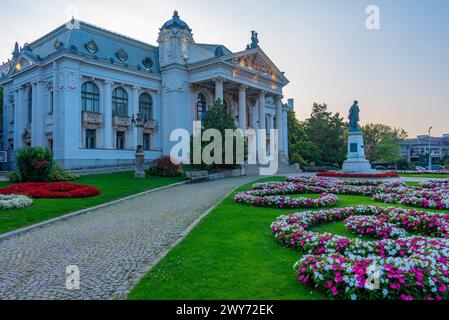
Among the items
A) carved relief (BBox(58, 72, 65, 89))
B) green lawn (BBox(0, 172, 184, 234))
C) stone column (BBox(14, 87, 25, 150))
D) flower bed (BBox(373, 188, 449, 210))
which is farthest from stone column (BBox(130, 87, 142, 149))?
flower bed (BBox(373, 188, 449, 210))

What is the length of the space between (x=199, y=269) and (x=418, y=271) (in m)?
3.49

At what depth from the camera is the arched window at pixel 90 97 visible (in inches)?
1416

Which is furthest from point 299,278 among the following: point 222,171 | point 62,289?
point 222,171

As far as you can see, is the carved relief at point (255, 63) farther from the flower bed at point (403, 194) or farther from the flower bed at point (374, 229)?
the flower bed at point (374, 229)

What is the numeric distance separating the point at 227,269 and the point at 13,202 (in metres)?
11.2

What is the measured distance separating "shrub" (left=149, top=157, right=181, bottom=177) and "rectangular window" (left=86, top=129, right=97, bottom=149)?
1160 cm

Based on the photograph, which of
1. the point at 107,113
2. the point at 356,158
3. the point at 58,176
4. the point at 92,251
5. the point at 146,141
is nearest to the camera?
the point at 92,251

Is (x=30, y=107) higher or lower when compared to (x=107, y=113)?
higher

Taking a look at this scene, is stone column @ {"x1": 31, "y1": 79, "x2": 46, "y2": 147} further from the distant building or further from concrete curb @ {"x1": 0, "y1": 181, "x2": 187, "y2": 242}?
the distant building

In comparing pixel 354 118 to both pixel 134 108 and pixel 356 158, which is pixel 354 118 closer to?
pixel 356 158

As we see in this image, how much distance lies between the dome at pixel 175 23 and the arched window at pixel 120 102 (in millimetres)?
10242

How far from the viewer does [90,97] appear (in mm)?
36500

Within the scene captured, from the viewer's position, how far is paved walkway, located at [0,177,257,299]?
569cm

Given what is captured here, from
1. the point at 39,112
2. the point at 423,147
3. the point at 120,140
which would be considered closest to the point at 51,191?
the point at 120,140
